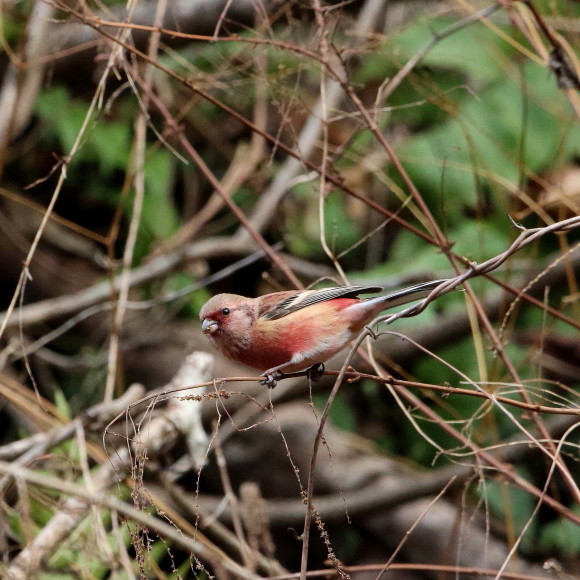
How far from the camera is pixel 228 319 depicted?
3186 millimetres

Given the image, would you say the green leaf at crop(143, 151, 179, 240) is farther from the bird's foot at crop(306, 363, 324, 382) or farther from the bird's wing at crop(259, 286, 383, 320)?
the bird's foot at crop(306, 363, 324, 382)

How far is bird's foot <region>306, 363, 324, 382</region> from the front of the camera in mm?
3023

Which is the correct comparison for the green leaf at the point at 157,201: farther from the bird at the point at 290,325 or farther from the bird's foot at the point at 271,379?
the bird's foot at the point at 271,379

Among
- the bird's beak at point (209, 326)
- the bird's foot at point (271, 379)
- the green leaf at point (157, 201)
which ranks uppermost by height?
the bird's beak at point (209, 326)

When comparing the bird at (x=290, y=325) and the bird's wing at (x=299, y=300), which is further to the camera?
the bird's wing at (x=299, y=300)

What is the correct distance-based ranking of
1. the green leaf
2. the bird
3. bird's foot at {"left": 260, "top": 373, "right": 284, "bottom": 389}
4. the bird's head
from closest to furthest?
bird's foot at {"left": 260, "top": 373, "right": 284, "bottom": 389}, the bird, the bird's head, the green leaf

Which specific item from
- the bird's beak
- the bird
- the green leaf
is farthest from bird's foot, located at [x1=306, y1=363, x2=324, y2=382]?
the green leaf

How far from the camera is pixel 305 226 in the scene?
7.05 metres

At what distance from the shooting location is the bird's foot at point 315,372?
3023mm

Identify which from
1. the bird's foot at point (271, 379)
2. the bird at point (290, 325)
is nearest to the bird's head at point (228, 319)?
the bird at point (290, 325)

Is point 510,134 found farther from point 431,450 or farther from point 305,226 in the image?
point 431,450

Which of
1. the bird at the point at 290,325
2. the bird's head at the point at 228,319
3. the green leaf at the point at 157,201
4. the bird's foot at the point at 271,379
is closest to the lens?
the bird's foot at the point at 271,379

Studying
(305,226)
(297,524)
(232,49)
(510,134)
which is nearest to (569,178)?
(510,134)

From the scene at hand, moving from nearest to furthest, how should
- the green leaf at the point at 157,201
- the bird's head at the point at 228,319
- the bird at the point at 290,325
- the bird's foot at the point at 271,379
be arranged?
the bird's foot at the point at 271,379, the bird at the point at 290,325, the bird's head at the point at 228,319, the green leaf at the point at 157,201
